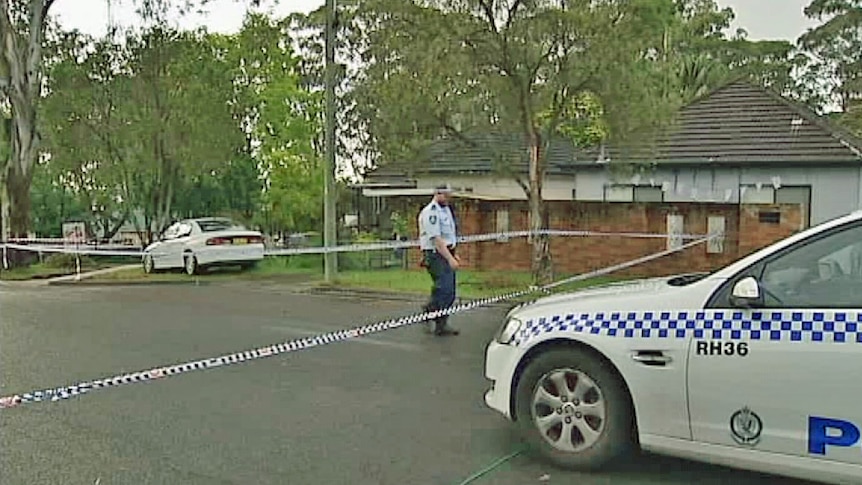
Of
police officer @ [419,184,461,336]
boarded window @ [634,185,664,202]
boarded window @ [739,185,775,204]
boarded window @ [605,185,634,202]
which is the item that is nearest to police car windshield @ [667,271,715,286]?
police officer @ [419,184,461,336]

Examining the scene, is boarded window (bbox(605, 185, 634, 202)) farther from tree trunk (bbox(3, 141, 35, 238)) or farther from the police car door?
the police car door

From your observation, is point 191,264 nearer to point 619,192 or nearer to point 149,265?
point 149,265

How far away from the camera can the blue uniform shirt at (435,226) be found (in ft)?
32.5

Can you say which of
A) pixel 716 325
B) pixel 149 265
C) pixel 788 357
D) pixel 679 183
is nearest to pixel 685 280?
pixel 716 325

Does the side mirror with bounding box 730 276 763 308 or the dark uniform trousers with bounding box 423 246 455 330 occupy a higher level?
the side mirror with bounding box 730 276 763 308

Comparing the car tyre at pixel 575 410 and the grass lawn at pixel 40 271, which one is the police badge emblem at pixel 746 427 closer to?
the car tyre at pixel 575 410

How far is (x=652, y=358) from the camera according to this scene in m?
4.77

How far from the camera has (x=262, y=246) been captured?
2078 cm

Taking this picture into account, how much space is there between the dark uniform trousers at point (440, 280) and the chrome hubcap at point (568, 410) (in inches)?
190

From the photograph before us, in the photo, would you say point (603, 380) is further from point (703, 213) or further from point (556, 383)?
point (703, 213)

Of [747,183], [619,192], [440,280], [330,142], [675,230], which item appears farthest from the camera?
[619,192]

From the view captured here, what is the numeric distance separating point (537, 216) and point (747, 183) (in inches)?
321

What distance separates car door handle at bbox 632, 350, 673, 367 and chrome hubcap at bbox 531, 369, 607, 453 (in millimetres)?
317

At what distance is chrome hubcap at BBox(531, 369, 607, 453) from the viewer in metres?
5.01
